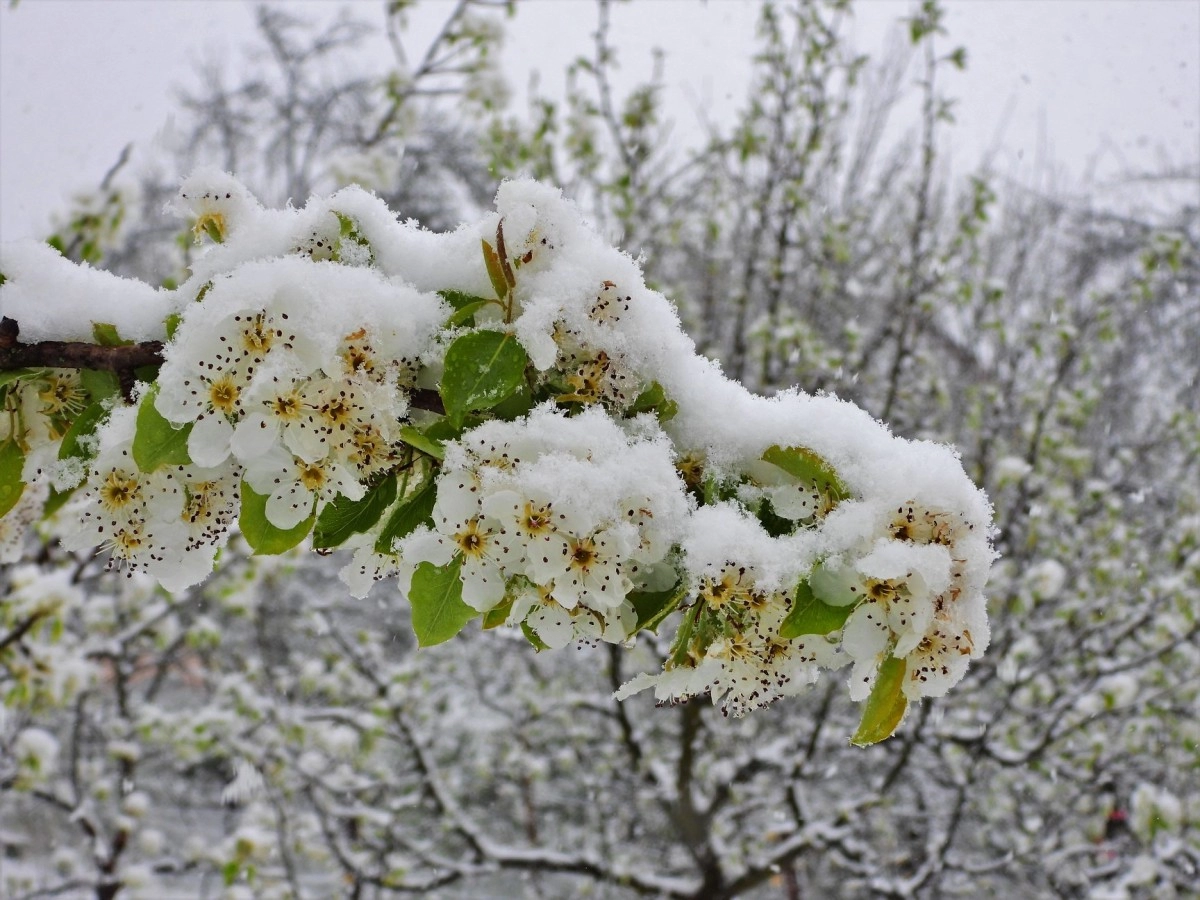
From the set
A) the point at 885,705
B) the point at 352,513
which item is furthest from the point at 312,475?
the point at 885,705

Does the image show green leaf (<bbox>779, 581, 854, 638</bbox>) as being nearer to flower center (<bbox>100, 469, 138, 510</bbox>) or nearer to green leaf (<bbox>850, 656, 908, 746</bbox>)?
green leaf (<bbox>850, 656, 908, 746</bbox>)

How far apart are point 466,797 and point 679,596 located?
597 centimetres

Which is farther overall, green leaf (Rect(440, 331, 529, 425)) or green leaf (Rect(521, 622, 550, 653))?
green leaf (Rect(521, 622, 550, 653))

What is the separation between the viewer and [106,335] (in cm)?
97

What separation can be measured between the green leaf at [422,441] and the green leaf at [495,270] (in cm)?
16

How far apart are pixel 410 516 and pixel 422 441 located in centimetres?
14

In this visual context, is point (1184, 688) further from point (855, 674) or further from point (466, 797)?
point (466, 797)

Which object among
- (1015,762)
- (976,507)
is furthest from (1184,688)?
(976,507)

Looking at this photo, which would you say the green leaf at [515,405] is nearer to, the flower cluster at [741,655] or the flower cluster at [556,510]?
the flower cluster at [556,510]

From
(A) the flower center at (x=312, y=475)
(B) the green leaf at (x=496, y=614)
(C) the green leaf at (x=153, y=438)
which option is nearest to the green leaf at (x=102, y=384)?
(C) the green leaf at (x=153, y=438)

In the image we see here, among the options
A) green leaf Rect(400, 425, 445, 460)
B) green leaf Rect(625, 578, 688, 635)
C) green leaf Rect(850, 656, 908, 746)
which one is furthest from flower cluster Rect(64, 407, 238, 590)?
green leaf Rect(850, 656, 908, 746)

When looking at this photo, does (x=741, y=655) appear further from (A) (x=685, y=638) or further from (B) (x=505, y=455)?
(B) (x=505, y=455)

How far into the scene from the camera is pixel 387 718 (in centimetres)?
426

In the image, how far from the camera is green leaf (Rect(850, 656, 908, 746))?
0.85 meters
